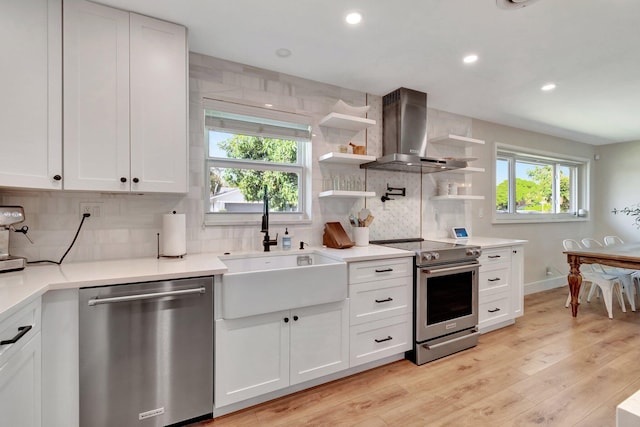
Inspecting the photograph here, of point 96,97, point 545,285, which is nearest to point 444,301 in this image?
point 96,97

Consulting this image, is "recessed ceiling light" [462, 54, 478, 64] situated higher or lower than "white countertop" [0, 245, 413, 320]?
higher

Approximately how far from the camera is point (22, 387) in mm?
1200

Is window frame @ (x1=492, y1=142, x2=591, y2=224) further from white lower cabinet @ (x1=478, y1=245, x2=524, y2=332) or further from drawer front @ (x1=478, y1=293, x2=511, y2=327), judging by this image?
drawer front @ (x1=478, y1=293, x2=511, y2=327)

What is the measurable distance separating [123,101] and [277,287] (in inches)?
58.4

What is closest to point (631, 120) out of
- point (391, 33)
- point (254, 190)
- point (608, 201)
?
point (608, 201)

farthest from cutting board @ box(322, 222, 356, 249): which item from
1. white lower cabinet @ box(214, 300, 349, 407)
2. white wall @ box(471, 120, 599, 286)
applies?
white wall @ box(471, 120, 599, 286)

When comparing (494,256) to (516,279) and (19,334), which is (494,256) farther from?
(19,334)

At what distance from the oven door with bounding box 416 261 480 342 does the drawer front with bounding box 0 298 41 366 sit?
2380 millimetres

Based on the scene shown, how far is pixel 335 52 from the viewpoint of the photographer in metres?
2.35

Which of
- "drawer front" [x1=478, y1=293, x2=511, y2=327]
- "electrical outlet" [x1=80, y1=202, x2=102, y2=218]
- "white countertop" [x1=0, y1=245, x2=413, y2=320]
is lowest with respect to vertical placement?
"drawer front" [x1=478, y1=293, x2=511, y2=327]

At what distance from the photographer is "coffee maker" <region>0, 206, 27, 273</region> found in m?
1.60

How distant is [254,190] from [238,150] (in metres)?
0.38

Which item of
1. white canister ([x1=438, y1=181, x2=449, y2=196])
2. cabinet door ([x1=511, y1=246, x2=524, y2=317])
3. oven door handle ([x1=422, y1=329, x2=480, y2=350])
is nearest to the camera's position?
oven door handle ([x1=422, y1=329, x2=480, y2=350])

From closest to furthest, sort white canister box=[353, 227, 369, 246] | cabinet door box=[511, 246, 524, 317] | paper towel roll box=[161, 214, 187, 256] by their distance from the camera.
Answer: paper towel roll box=[161, 214, 187, 256] → white canister box=[353, 227, 369, 246] → cabinet door box=[511, 246, 524, 317]
